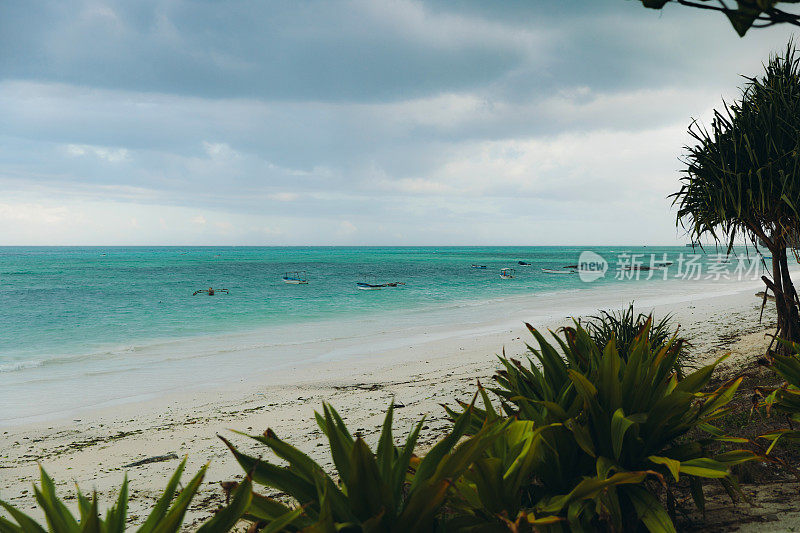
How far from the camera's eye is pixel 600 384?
2492mm

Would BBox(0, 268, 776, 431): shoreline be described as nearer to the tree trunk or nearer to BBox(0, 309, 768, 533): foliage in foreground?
the tree trunk

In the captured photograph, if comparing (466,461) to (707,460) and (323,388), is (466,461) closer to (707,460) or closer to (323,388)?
(707,460)

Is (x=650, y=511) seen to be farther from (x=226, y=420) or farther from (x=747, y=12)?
(x=226, y=420)

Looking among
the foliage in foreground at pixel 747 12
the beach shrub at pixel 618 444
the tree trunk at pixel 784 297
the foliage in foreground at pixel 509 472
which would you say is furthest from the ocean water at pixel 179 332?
the foliage in foreground at pixel 747 12

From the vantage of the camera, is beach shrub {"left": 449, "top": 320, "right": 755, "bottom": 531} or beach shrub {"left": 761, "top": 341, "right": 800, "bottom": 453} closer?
beach shrub {"left": 449, "top": 320, "right": 755, "bottom": 531}

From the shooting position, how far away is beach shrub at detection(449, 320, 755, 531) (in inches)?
80.2

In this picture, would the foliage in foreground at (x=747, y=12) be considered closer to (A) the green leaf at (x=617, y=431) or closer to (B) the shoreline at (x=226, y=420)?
(A) the green leaf at (x=617, y=431)

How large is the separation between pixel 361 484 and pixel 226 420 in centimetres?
670

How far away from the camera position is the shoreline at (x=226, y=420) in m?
5.48

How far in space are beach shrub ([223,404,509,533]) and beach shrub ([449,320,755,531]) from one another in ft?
1.06

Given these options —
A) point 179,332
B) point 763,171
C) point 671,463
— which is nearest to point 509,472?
point 671,463

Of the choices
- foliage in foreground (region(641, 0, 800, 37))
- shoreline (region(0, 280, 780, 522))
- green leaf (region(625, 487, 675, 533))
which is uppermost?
foliage in foreground (region(641, 0, 800, 37))

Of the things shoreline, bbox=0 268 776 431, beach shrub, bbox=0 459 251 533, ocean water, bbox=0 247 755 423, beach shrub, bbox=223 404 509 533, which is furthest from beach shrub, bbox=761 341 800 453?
ocean water, bbox=0 247 755 423

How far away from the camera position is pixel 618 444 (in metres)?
2.20
